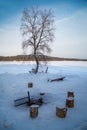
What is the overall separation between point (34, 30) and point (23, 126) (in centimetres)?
1530

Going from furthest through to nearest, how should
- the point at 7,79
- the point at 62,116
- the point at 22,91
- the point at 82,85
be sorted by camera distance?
the point at 7,79 → the point at 82,85 → the point at 22,91 → the point at 62,116

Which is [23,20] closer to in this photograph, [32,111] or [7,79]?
[7,79]

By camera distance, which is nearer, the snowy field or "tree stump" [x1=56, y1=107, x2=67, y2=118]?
the snowy field

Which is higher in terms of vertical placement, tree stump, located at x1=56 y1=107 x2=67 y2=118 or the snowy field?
tree stump, located at x1=56 y1=107 x2=67 y2=118

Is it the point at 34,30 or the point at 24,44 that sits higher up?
the point at 34,30

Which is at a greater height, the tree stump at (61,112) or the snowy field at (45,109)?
the tree stump at (61,112)

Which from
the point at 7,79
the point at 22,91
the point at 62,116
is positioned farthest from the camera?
the point at 7,79

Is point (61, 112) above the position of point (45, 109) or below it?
above

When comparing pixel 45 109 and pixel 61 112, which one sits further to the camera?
pixel 45 109

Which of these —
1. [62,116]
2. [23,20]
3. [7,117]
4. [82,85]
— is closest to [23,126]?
[7,117]

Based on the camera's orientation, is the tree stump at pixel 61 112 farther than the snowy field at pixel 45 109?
Yes

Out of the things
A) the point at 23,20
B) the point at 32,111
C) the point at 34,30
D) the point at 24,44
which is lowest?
the point at 32,111

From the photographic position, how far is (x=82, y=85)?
1234 cm

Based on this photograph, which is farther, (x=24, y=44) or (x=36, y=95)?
(x=24, y=44)
